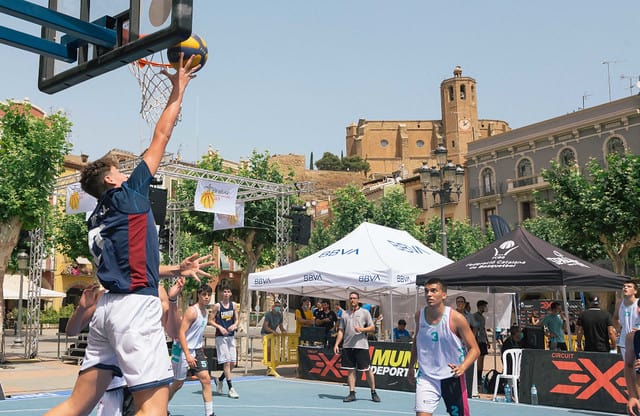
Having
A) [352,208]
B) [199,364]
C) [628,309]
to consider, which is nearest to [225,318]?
[199,364]

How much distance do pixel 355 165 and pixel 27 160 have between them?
88706 mm

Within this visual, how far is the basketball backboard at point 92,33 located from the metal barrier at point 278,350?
40.2 ft

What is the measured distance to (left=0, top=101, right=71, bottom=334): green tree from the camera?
1916 centimetres

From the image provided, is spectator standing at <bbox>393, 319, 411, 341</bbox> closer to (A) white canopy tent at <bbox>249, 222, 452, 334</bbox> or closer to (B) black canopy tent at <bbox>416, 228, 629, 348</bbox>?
(A) white canopy tent at <bbox>249, 222, 452, 334</bbox>

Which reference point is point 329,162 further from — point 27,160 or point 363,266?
point 363,266

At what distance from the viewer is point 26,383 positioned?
49.2 ft

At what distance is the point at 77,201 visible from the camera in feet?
71.4

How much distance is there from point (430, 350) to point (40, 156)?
1556 cm

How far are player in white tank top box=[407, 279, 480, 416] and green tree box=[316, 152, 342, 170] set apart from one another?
334 ft

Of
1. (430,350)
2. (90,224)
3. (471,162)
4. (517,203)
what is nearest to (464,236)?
(517,203)

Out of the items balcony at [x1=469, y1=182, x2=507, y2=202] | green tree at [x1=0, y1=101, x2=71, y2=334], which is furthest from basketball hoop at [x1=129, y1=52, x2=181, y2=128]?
balcony at [x1=469, y1=182, x2=507, y2=202]

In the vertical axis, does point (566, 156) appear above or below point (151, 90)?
above

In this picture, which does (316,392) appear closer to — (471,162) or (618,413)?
(618,413)

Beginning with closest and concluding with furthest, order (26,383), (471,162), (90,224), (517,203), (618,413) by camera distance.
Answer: (90,224) < (618,413) < (26,383) < (517,203) < (471,162)
